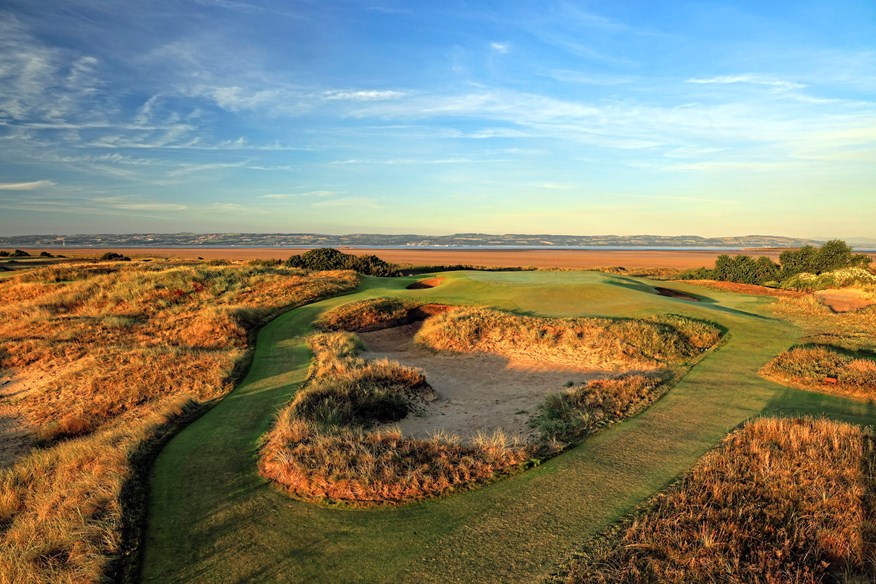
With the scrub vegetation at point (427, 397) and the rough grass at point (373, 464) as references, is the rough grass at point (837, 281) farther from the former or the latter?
the rough grass at point (373, 464)

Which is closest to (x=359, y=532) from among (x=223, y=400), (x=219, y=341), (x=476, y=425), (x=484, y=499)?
(x=484, y=499)

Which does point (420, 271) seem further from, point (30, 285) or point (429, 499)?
point (429, 499)

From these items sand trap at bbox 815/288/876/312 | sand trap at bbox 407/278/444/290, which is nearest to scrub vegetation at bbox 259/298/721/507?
sand trap at bbox 407/278/444/290

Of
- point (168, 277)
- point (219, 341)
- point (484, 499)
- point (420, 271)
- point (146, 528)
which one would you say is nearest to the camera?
point (146, 528)

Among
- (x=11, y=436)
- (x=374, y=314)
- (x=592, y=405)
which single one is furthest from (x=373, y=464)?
(x=374, y=314)

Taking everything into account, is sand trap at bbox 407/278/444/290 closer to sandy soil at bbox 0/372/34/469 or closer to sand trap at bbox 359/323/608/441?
sand trap at bbox 359/323/608/441

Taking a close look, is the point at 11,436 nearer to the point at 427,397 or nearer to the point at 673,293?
the point at 427,397
